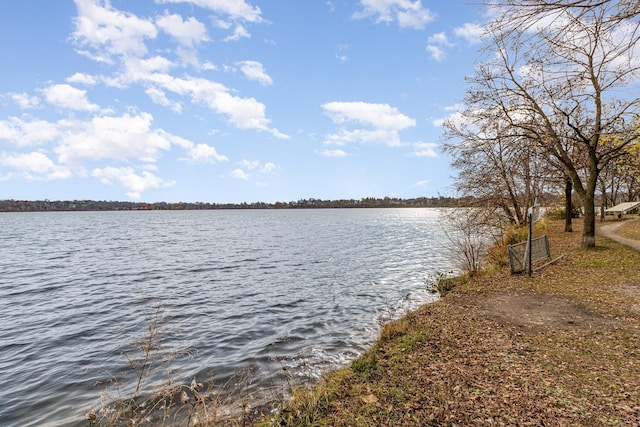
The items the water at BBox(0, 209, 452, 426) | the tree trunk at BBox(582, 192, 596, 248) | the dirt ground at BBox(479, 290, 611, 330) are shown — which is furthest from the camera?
the tree trunk at BBox(582, 192, 596, 248)

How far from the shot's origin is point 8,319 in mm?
13641

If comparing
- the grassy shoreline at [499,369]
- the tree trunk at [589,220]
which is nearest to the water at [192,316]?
the grassy shoreline at [499,369]

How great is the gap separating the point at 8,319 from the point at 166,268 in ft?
37.0

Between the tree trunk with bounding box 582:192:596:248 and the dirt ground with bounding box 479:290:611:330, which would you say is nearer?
the dirt ground with bounding box 479:290:611:330

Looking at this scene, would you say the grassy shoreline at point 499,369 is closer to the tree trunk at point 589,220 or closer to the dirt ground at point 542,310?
the dirt ground at point 542,310

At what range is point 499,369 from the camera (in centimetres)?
639

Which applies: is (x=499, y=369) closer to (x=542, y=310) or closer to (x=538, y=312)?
(x=538, y=312)

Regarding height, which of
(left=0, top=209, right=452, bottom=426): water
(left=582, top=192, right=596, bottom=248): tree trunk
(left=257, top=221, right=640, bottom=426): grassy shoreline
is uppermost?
(left=582, top=192, right=596, bottom=248): tree trunk

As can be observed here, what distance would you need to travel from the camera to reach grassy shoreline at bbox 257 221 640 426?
507 cm

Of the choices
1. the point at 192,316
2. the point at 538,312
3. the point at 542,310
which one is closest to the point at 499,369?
the point at 538,312

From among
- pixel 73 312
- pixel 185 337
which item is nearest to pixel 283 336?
pixel 185 337

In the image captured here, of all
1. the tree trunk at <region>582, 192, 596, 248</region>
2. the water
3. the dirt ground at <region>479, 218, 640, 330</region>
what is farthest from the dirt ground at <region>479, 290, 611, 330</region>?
the tree trunk at <region>582, 192, 596, 248</region>

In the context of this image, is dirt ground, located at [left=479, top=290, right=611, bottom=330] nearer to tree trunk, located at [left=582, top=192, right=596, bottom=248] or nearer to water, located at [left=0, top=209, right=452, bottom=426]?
water, located at [left=0, top=209, right=452, bottom=426]

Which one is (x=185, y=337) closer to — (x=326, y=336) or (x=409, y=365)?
(x=326, y=336)
